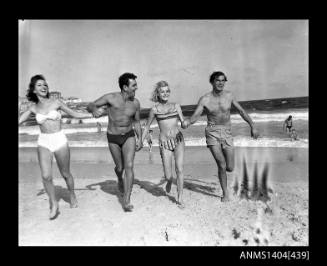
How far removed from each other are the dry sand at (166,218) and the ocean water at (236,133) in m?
6.61

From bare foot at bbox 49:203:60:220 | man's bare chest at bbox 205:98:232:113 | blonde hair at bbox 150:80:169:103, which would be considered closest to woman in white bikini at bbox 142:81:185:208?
blonde hair at bbox 150:80:169:103

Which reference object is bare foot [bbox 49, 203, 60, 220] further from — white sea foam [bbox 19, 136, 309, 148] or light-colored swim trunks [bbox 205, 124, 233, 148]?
white sea foam [bbox 19, 136, 309, 148]

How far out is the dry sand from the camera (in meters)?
4.04

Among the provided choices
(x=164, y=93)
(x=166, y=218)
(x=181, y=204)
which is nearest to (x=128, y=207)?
(x=166, y=218)

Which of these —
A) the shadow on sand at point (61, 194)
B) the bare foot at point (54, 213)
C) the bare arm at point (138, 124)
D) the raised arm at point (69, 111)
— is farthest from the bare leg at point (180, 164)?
the shadow on sand at point (61, 194)

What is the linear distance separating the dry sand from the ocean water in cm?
661

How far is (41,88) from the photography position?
4379 millimetres

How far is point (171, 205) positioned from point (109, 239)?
146 cm

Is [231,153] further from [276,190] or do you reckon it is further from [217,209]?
[276,190]

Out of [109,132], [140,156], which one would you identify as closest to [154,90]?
[109,132]

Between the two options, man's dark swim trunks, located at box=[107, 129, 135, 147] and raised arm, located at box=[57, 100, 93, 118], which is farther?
man's dark swim trunks, located at box=[107, 129, 135, 147]

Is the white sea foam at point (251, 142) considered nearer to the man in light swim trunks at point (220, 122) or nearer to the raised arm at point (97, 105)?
the man in light swim trunks at point (220, 122)

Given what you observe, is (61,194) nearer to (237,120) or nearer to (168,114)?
(168,114)

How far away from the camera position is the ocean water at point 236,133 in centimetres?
1311
